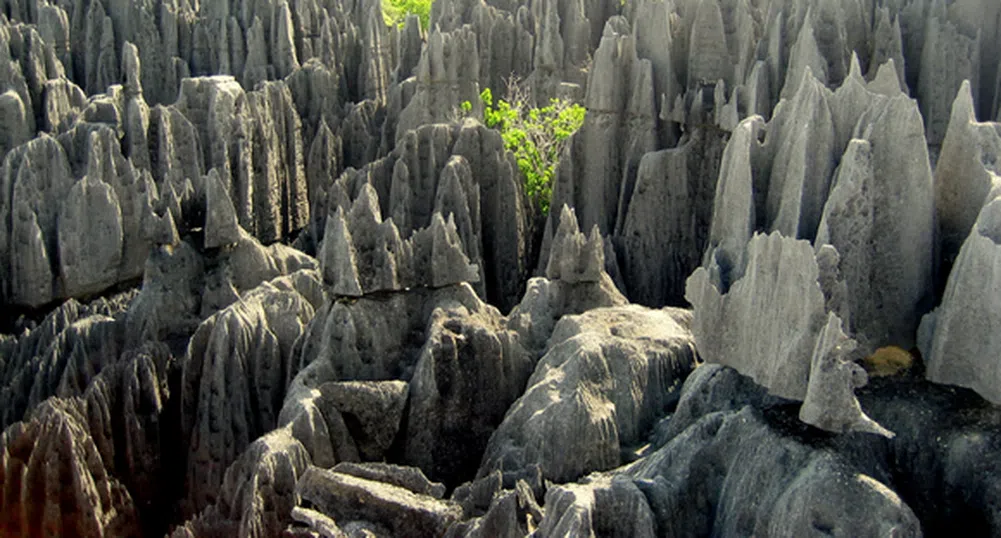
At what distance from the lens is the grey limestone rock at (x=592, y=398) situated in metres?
10.0

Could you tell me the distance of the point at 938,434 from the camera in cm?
827

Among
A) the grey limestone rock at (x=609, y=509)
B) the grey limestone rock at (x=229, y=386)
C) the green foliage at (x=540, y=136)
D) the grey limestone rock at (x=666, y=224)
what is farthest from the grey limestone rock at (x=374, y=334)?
the green foliage at (x=540, y=136)

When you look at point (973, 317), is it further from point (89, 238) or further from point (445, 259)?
point (89, 238)

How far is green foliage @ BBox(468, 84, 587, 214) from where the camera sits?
22.9 m

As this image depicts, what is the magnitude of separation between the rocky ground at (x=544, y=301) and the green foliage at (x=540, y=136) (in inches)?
44.9

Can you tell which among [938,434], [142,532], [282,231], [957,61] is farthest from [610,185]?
[938,434]

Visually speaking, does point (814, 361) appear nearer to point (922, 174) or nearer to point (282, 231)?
point (922, 174)

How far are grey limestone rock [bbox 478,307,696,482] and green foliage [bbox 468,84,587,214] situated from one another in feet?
36.5

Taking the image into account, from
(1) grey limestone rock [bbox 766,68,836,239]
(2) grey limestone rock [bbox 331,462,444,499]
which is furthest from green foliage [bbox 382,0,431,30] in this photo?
(1) grey limestone rock [bbox 766,68,836,239]

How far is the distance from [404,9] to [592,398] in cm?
3532

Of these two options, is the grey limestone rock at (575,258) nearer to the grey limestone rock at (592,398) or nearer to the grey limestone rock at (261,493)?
the grey limestone rock at (592,398)

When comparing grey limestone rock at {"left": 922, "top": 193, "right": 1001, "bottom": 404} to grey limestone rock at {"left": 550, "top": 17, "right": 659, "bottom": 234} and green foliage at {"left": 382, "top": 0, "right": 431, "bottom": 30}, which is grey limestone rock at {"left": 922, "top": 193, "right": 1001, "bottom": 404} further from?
green foliage at {"left": 382, "top": 0, "right": 431, "bottom": 30}

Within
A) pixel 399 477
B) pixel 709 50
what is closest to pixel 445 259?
pixel 399 477

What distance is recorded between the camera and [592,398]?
10344 mm
